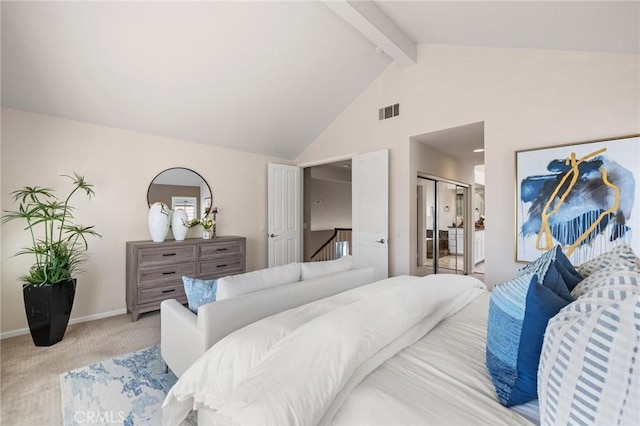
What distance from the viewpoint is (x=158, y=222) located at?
11.9ft

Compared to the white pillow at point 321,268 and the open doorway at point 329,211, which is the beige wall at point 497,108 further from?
the open doorway at point 329,211

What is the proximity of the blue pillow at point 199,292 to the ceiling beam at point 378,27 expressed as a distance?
255 cm

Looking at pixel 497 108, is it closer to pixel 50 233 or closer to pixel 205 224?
pixel 205 224

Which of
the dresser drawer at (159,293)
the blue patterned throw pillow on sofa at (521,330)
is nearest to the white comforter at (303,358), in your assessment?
the blue patterned throw pillow on sofa at (521,330)

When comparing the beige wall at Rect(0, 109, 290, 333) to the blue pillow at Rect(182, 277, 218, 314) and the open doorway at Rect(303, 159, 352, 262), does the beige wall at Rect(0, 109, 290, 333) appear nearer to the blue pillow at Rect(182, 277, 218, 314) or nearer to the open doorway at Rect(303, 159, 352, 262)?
the blue pillow at Rect(182, 277, 218, 314)

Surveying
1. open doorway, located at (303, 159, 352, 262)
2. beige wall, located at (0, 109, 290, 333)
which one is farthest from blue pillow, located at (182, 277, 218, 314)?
open doorway, located at (303, 159, 352, 262)

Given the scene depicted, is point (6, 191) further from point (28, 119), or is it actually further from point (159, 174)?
point (159, 174)

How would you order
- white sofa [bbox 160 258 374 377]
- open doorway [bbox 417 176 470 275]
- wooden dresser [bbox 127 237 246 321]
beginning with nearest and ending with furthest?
white sofa [bbox 160 258 374 377] < wooden dresser [bbox 127 237 246 321] < open doorway [bbox 417 176 470 275]

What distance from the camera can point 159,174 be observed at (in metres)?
3.97

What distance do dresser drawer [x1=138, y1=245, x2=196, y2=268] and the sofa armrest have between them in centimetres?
163

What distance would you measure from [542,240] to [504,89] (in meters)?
1.66

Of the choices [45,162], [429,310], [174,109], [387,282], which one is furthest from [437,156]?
[45,162]

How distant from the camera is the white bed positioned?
0.85 metres

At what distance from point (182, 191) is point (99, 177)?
3.23ft
